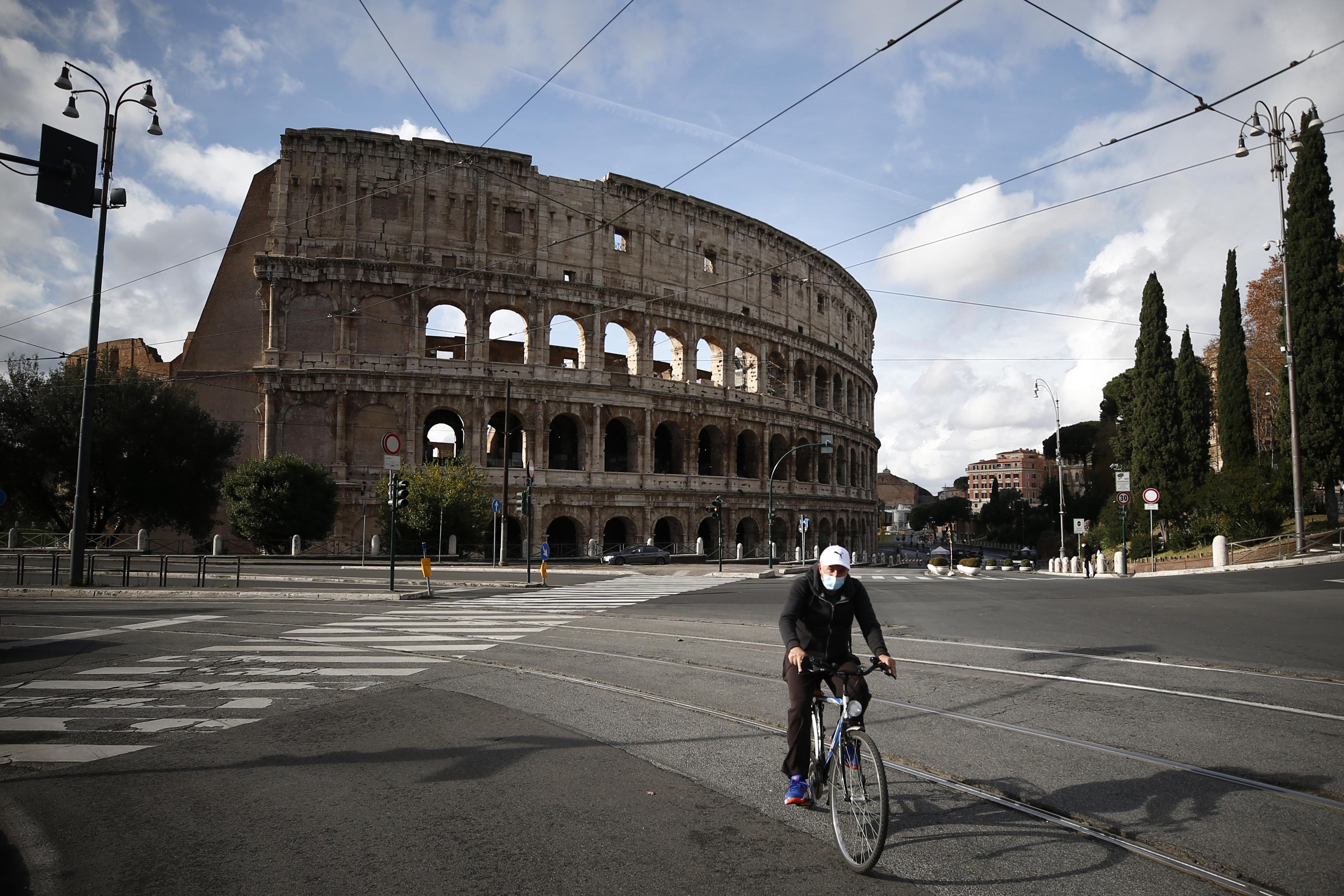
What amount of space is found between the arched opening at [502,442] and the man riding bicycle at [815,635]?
37724mm

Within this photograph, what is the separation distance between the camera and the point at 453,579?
79.9ft

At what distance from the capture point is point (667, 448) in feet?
161

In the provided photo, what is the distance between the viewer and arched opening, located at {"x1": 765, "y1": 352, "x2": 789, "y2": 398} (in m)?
51.0

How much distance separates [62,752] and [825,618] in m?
5.67

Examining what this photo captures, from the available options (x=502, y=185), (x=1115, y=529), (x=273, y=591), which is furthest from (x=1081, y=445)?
(x=273, y=591)

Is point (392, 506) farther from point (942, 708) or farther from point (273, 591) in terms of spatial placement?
point (942, 708)

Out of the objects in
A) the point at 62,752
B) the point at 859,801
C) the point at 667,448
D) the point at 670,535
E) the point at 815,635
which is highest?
the point at 667,448

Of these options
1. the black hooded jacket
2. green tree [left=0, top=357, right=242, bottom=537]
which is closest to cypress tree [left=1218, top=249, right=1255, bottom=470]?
the black hooded jacket

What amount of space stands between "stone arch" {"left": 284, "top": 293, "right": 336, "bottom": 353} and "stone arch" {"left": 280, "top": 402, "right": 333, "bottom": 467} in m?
3.00

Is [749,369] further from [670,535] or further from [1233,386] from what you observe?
[1233,386]

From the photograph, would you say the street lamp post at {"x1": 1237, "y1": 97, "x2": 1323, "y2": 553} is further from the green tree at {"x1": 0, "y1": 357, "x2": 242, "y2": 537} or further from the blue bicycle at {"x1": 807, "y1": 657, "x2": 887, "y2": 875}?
the green tree at {"x1": 0, "y1": 357, "x2": 242, "y2": 537}

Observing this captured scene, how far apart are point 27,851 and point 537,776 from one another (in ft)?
8.83

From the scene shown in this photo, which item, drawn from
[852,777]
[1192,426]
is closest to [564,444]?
[1192,426]

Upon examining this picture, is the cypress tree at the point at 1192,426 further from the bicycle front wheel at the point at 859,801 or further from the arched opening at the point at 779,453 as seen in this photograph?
the bicycle front wheel at the point at 859,801
